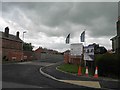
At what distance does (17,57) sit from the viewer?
5678 centimetres

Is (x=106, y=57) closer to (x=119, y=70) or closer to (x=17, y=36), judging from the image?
(x=119, y=70)

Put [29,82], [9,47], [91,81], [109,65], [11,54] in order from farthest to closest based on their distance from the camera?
[9,47] < [11,54] < [109,65] < [91,81] < [29,82]

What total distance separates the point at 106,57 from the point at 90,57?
305cm

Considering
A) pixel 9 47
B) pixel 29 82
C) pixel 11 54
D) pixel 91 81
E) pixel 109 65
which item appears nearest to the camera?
pixel 29 82

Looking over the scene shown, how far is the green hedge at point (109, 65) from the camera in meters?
18.6

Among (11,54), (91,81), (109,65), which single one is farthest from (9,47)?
(91,81)

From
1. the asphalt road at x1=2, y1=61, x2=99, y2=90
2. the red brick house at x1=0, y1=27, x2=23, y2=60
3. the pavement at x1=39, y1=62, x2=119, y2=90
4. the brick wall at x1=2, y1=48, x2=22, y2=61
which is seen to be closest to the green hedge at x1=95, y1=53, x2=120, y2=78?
the pavement at x1=39, y1=62, x2=119, y2=90

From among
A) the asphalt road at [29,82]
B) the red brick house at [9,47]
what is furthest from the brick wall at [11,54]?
the asphalt road at [29,82]

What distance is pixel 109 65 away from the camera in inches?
742

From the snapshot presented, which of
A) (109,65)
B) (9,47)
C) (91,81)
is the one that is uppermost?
(9,47)

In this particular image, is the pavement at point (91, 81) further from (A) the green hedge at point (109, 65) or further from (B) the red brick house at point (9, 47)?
(B) the red brick house at point (9, 47)

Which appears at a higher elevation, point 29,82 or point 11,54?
point 11,54

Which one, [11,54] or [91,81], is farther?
[11,54]

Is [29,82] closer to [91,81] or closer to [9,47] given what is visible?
[91,81]
